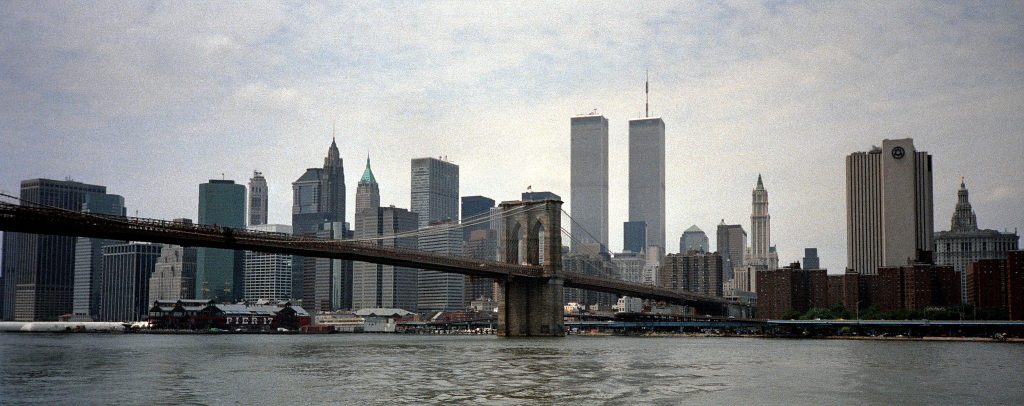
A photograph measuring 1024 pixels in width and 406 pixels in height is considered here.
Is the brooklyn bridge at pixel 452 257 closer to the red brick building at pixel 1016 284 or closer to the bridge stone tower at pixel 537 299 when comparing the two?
the bridge stone tower at pixel 537 299

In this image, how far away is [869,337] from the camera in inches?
5089

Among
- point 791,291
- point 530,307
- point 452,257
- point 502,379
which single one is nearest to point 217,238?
point 502,379

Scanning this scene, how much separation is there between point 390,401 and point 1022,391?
25411 millimetres

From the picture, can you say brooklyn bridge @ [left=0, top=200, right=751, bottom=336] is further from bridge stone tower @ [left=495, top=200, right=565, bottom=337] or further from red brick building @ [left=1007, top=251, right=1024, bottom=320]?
red brick building @ [left=1007, top=251, right=1024, bottom=320]

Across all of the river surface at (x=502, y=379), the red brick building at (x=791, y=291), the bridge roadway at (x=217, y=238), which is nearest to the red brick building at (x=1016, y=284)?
the bridge roadway at (x=217, y=238)

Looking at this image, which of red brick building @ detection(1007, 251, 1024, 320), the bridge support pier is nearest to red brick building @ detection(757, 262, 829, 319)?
red brick building @ detection(1007, 251, 1024, 320)

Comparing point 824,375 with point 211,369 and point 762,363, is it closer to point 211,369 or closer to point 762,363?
point 762,363

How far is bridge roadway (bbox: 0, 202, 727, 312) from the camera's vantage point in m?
63.7

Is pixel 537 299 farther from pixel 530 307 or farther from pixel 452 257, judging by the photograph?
pixel 452 257

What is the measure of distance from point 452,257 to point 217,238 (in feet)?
122

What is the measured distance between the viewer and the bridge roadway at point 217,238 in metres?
63.7

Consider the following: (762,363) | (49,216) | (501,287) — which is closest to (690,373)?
(762,363)

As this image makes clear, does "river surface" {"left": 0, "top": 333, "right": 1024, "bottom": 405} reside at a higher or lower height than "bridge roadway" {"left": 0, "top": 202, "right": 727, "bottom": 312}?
lower

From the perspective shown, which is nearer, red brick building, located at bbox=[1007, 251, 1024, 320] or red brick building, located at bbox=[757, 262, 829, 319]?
red brick building, located at bbox=[1007, 251, 1024, 320]
